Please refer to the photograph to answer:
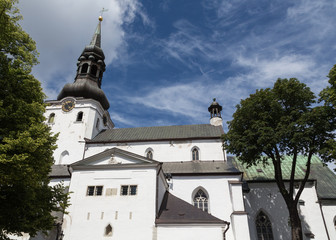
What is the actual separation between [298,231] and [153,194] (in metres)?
9.46

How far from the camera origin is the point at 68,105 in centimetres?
2611

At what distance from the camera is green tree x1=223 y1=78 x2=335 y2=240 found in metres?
15.8

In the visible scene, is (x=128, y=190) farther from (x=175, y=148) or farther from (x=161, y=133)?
(x=161, y=133)

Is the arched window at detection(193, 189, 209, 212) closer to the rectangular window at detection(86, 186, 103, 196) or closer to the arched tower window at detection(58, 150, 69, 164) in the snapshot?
the rectangular window at detection(86, 186, 103, 196)

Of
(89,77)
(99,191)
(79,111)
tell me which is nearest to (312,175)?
(99,191)

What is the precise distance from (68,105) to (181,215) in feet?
59.1

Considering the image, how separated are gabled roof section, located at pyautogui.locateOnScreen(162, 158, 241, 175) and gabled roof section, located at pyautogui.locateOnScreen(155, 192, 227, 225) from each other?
4364 millimetres

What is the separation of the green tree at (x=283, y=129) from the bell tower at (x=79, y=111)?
14.8 m

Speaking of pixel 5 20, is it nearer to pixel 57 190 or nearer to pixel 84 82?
pixel 57 190

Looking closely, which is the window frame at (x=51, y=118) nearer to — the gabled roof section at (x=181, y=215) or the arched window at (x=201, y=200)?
the gabled roof section at (x=181, y=215)

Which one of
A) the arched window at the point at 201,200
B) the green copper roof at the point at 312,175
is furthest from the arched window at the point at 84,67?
the green copper roof at the point at 312,175

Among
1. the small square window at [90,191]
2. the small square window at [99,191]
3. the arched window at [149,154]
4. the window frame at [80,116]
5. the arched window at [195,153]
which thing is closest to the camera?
the small square window at [99,191]

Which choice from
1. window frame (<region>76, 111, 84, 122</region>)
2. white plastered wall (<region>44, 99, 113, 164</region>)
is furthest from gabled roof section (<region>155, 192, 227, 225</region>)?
window frame (<region>76, 111, 84, 122</region>)

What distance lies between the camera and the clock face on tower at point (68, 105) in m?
25.9
